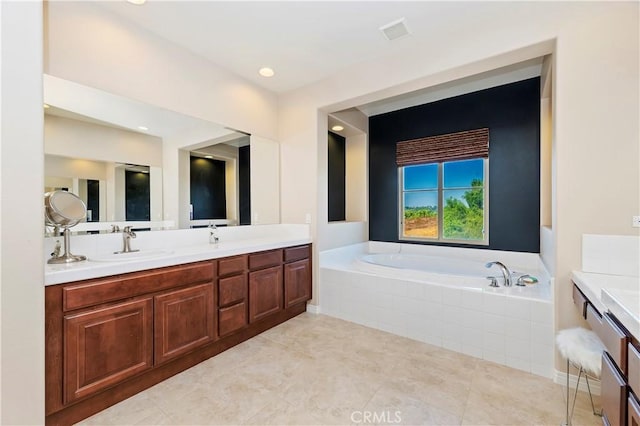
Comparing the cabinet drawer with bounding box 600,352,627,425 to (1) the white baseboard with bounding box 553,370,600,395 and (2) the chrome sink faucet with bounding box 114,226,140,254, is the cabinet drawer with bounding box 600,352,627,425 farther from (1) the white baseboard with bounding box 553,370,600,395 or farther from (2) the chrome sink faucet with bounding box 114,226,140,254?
(2) the chrome sink faucet with bounding box 114,226,140,254

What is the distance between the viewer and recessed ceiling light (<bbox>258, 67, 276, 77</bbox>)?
299cm

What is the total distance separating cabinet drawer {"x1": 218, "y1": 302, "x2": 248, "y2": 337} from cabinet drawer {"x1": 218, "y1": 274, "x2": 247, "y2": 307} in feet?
0.17

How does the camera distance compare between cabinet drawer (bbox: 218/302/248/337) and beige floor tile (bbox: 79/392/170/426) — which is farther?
cabinet drawer (bbox: 218/302/248/337)

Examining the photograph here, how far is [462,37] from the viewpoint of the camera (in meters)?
2.35

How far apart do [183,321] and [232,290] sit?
47 cm

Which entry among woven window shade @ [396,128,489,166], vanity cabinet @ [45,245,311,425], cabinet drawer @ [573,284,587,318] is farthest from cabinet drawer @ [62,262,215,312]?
woven window shade @ [396,128,489,166]

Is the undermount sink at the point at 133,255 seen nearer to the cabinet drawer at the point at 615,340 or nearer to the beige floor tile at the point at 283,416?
the beige floor tile at the point at 283,416

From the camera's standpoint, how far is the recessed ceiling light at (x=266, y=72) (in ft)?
9.80

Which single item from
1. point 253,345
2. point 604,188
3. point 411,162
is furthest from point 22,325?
point 411,162

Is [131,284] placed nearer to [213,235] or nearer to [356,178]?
[213,235]

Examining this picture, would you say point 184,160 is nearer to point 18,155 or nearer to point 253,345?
point 18,155

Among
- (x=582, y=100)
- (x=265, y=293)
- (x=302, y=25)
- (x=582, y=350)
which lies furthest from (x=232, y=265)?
(x=582, y=100)

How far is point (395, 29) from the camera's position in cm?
235

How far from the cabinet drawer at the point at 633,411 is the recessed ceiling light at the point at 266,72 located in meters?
3.41
